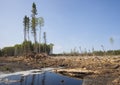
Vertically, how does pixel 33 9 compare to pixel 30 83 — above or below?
above

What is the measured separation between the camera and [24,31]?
218ft

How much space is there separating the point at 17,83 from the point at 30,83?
1103 mm

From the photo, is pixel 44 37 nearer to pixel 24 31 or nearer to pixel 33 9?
pixel 24 31

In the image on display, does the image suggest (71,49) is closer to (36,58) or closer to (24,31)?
(24,31)

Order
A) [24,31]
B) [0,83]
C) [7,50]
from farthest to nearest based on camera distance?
[7,50], [24,31], [0,83]

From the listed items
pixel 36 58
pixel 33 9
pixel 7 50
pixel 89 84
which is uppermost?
pixel 33 9

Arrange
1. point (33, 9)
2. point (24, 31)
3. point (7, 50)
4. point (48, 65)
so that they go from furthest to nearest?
point (7, 50), point (24, 31), point (33, 9), point (48, 65)

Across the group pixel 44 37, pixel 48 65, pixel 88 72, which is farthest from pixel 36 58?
pixel 44 37

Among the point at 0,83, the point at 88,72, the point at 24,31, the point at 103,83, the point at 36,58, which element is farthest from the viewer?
the point at 24,31

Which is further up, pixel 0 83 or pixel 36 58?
pixel 36 58

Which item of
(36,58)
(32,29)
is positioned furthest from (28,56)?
(32,29)

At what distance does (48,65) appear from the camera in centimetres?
3616

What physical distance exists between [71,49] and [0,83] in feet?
199

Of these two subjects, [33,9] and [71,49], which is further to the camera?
[71,49]
